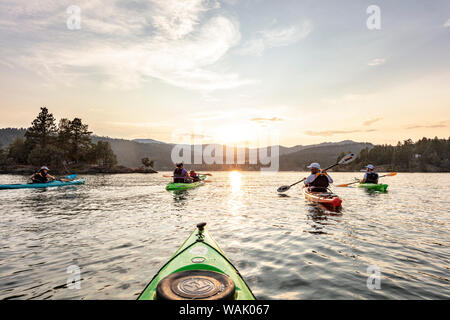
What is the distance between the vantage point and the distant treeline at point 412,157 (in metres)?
128

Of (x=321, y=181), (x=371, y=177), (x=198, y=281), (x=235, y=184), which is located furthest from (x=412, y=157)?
(x=198, y=281)

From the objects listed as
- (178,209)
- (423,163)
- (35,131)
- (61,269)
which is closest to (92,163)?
(35,131)

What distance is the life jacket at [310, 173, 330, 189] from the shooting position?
1681cm

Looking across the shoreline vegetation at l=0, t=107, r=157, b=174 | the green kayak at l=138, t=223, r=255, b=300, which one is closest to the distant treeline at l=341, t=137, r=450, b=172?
the shoreline vegetation at l=0, t=107, r=157, b=174

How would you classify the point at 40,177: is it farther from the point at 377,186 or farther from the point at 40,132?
the point at 40,132

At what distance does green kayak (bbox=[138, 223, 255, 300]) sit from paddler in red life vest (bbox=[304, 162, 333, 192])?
1361 centimetres

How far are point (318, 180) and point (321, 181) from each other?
0.21 metres

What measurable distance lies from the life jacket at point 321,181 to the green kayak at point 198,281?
13594 mm

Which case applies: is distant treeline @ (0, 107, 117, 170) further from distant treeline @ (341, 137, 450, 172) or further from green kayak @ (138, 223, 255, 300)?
distant treeline @ (341, 137, 450, 172)

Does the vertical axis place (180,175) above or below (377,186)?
→ above

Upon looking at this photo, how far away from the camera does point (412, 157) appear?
13325 cm

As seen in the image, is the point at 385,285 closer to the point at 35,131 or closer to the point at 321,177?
the point at 321,177

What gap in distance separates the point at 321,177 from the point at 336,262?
10.7 meters
